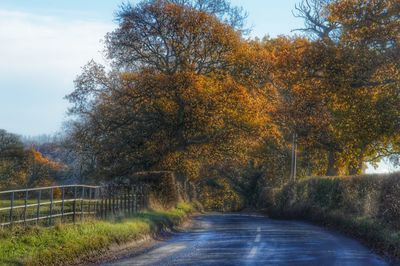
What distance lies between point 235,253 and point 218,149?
24.5 metres

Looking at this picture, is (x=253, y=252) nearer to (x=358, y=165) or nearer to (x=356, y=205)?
(x=356, y=205)

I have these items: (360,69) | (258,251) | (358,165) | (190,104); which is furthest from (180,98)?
(258,251)

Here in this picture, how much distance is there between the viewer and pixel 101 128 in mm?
39500

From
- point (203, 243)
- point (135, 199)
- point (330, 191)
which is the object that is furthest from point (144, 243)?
point (330, 191)

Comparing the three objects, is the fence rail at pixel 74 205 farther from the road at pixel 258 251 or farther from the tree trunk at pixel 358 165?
the tree trunk at pixel 358 165

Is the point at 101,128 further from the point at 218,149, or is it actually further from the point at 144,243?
the point at 144,243

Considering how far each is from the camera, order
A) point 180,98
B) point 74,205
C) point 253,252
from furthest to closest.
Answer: point 180,98, point 74,205, point 253,252

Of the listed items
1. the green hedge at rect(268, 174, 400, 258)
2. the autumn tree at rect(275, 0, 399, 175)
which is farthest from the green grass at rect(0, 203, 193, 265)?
the autumn tree at rect(275, 0, 399, 175)

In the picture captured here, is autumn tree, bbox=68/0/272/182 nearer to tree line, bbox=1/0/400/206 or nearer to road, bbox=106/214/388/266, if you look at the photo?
tree line, bbox=1/0/400/206

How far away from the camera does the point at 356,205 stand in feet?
86.2

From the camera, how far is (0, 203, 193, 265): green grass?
517 inches

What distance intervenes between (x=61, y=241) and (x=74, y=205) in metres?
3.94

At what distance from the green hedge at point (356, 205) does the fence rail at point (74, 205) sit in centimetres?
896

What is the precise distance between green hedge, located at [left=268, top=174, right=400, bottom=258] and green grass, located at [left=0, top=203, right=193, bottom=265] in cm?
763
